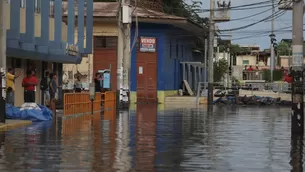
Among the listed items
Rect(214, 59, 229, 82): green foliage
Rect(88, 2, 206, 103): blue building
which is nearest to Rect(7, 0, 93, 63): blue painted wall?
Rect(88, 2, 206, 103): blue building

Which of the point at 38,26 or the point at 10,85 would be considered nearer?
the point at 10,85

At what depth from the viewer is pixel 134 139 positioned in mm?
17688

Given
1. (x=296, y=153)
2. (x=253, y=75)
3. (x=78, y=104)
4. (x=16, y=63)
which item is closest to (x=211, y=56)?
(x=16, y=63)

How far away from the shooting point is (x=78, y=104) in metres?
28.8

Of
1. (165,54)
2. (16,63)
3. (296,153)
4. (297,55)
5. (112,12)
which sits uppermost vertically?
(112,12)

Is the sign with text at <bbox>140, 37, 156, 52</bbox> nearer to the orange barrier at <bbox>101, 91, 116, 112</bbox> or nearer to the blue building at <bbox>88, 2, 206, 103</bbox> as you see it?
the blue building at <bbox>88, 2, 206, 103</bbox>

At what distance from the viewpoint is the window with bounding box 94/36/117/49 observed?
156 feet

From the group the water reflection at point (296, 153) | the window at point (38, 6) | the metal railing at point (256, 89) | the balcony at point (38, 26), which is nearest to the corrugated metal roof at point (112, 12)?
the metal railing at point (256, 89)

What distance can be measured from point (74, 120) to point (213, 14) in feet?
69.2

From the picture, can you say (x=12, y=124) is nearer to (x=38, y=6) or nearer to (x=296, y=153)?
(x=296, y=153)

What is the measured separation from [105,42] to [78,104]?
64.4ft

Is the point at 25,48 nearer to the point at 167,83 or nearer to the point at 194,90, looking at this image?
the point at 167,83

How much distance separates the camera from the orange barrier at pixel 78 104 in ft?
89.2

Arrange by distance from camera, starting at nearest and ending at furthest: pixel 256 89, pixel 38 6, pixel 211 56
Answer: pixel 38 6 < pixel 211 56 < pixel 256 89
